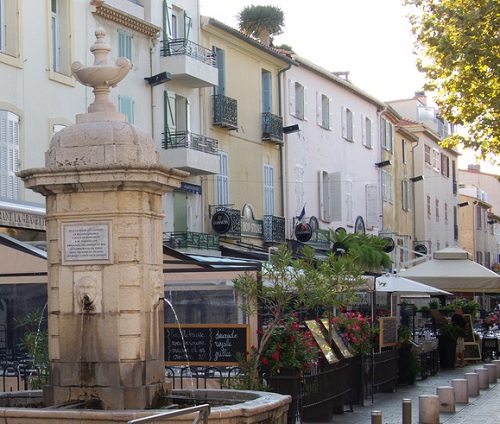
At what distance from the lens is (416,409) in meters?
17.2

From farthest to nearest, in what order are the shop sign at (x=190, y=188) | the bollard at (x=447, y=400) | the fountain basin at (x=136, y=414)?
the shop sign at (x=190, y=188) → the bollard at (x=447, y=400) → the fountain basin at (x=136, y=414)

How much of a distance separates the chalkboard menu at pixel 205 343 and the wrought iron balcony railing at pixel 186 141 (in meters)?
15.1

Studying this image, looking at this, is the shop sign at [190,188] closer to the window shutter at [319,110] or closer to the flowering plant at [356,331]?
the window shutter at [319,110]

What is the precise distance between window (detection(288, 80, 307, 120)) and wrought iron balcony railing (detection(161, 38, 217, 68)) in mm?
6734

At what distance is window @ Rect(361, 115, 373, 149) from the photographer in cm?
4562

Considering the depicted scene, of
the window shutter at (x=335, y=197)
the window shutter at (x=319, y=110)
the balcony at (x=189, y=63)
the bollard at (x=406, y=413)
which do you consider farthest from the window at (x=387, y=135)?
the bollard at (x=406, y=413)

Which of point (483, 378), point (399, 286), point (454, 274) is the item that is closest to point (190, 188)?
point (454, 274)

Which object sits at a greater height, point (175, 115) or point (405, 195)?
point (175, 115)

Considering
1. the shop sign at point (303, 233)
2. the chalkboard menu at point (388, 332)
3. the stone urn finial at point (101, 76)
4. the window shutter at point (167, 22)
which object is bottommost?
the chalkboard menu at point (388, 332)

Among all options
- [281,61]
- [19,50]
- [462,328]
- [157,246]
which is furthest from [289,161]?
[157,246]

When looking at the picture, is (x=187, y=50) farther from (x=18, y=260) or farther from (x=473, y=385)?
(x=18, y=260)

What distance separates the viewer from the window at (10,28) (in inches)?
903

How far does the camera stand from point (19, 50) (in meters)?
23.1

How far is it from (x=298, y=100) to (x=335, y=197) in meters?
4.55
